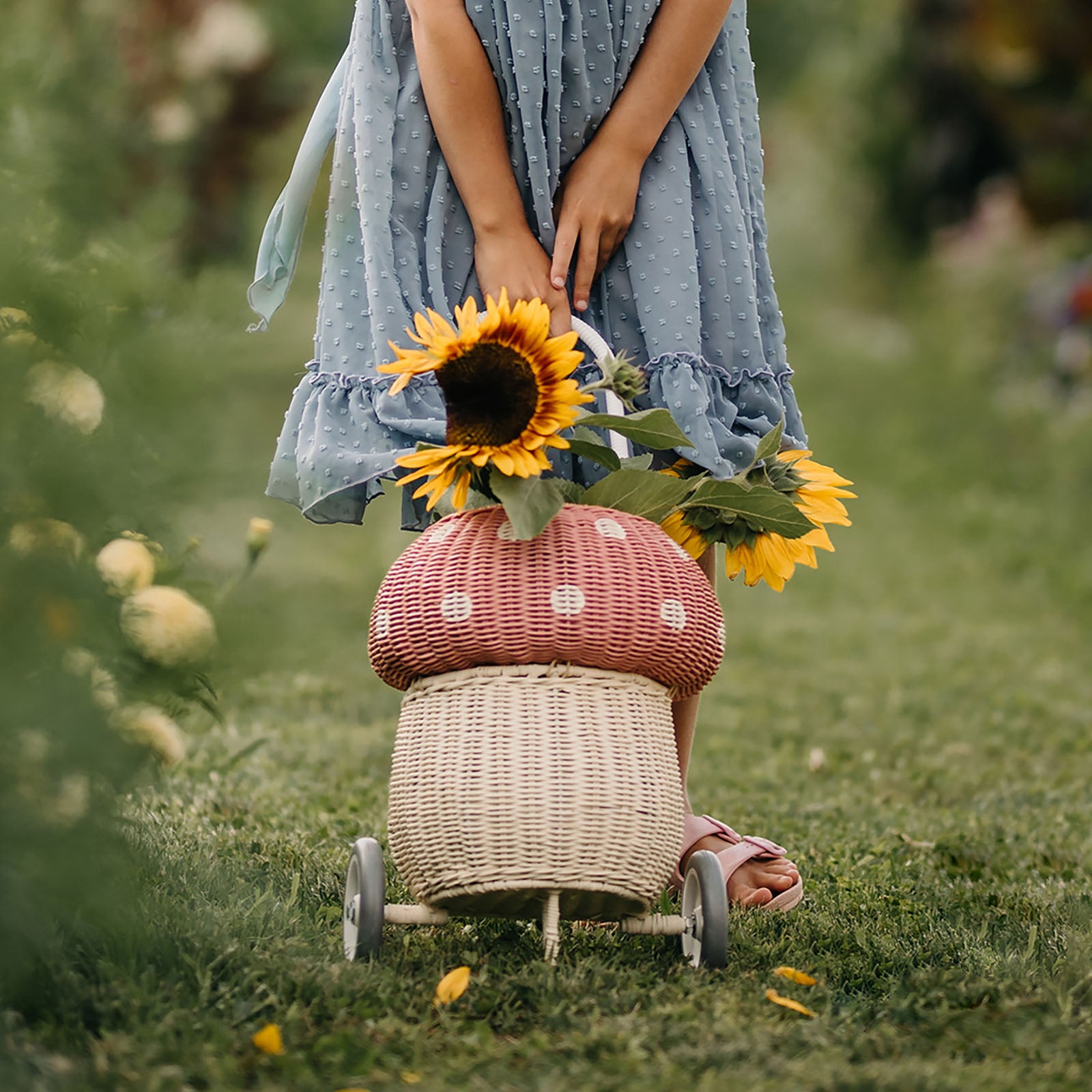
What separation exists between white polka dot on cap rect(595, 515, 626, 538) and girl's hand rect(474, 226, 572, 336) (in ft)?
1.08

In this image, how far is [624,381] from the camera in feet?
5.74

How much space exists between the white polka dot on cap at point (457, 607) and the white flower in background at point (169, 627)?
283 millimetres

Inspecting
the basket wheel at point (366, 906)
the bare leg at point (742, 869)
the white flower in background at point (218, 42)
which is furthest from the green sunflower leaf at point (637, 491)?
the white flower in background at point (218, 42)

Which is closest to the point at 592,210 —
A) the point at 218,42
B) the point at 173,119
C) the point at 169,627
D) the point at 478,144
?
the point at 478,144

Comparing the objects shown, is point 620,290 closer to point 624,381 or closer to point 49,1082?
point 624,381

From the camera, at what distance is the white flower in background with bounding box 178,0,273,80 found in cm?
808

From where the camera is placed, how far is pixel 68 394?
1.36 m

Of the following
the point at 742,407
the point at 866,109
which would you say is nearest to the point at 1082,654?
the point at 742,407

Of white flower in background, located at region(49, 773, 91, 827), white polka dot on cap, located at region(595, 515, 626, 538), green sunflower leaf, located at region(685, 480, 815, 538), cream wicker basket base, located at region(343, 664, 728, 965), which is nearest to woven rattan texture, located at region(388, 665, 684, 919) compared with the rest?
cream wicker basket base, located at region(343, 664, 728, 965)

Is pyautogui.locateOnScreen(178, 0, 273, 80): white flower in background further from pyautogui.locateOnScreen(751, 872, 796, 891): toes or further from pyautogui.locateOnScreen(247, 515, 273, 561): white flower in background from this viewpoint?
pyautogui.locateOnScreen(751, 872, 796, 891): toes

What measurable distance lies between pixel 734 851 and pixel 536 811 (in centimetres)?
57

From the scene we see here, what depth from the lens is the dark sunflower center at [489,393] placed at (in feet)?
5.37

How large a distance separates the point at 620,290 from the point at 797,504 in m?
0.41

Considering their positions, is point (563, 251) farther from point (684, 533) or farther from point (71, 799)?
point (71, 799)
